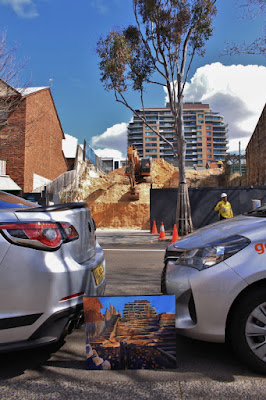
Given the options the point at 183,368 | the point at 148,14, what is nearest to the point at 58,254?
the point at 183,368

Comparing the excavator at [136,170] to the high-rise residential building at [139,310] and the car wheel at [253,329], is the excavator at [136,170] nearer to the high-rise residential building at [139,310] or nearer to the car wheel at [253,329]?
the high-rise residential building at [139,310]

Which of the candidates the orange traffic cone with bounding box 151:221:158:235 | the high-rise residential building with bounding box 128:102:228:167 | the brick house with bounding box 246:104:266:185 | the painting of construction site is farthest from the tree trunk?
the high-rise residential building with bounding box 128:102:228:167

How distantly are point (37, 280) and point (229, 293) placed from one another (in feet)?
4.54

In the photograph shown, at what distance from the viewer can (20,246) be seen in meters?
2.23

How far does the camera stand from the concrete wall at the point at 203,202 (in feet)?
54.2

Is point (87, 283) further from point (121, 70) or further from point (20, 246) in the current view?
point (121, 70)

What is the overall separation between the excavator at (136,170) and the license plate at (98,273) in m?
24.1

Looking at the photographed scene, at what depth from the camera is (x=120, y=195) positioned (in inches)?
1233

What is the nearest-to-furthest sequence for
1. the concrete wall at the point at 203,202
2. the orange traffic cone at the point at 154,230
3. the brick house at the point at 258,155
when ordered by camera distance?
1. the orange traffic cone at the point at 154,230
2. the concrete wall at the point at 203,202
3. the brick house at the point at 258,155

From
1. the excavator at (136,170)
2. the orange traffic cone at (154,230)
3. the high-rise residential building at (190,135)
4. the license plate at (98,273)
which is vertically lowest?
the orange traffic cone at (154,230)

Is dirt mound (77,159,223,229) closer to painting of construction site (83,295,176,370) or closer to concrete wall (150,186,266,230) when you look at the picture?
concrete wall (150,186,266,230)

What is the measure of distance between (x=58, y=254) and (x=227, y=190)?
15488 millimetres

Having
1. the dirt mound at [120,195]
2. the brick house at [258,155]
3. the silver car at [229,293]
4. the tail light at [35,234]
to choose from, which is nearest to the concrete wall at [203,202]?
the brick house at [258,155]

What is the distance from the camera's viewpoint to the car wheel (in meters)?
2.25
